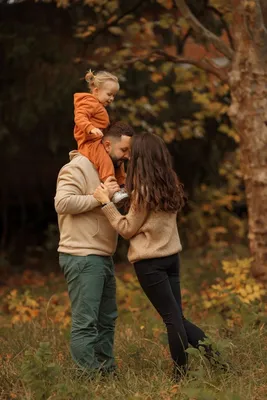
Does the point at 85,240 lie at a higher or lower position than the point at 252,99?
lower

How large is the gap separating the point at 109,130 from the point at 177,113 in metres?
5.50

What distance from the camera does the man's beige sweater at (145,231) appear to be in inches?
175

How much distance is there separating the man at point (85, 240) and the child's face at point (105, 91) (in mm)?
171

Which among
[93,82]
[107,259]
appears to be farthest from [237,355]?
[93,82]

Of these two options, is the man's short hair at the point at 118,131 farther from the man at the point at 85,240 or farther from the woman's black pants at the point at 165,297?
the woman's black pants at the point at 165,297

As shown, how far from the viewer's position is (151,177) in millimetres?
4457

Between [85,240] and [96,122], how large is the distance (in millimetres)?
735

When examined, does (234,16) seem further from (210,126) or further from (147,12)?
(210,126)

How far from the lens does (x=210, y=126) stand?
1049 centimetres

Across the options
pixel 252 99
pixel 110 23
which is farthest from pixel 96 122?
pixel 110 23

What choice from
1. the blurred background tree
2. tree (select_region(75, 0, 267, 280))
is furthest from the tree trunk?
the blurred background tree

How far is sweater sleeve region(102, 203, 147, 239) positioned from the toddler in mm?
77

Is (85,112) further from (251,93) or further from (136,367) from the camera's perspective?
(251,93)

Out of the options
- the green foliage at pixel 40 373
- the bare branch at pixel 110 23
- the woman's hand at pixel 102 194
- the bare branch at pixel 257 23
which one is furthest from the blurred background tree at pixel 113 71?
the green foliage at pixel 40 373
